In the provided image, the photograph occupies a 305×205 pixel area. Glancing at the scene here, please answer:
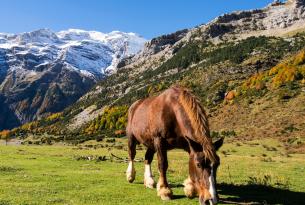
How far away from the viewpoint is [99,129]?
17750 centimetres

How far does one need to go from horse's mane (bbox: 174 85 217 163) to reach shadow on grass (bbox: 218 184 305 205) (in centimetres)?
326

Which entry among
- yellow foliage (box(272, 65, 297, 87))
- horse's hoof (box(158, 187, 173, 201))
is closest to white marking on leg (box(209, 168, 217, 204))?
horse's hoof (box(158, 187, 173, 201))

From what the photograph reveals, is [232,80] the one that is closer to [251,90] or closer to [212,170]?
[251,90]

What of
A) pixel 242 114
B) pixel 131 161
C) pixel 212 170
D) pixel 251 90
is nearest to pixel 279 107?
pixel 242 114

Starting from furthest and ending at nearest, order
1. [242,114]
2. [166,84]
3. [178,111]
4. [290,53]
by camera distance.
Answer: [166,84]
[290,53]
[242,114]
[178,111]

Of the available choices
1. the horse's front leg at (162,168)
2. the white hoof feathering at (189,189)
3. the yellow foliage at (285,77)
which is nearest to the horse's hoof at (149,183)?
the horse's front leg at (162,168)

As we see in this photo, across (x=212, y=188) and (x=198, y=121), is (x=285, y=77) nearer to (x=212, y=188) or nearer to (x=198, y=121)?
(x=198, y=121)

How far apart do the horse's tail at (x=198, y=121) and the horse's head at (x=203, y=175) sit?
0.71 ft

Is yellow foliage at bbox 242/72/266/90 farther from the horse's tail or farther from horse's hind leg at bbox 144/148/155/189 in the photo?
the horse's tail

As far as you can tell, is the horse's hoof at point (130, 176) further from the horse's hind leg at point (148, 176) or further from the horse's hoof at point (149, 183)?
the horse's hoof at point (149, 183)

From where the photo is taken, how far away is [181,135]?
14977 millimetres

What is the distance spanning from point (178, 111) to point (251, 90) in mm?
103956

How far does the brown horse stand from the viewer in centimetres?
1241

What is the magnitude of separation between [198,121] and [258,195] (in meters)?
5.25
